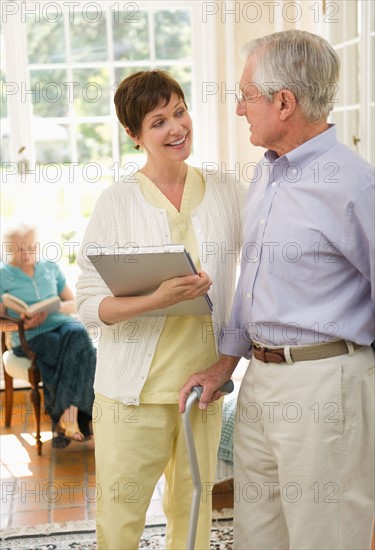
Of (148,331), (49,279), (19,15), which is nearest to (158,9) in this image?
(19,15)

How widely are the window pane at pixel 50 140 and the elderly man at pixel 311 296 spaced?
144 inches

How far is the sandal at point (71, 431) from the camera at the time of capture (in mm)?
4271

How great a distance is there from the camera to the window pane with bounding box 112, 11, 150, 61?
5.38 metres

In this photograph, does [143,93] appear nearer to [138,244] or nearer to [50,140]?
[138,244]

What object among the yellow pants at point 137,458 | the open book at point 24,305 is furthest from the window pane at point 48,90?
the yellow pants at point 137,458

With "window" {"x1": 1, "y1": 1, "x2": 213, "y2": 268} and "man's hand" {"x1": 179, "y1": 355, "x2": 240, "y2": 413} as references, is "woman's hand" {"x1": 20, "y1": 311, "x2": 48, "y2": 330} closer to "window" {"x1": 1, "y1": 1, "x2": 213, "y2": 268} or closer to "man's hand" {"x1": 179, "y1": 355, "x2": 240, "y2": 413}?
"window" {"x1": 1, "y1": 1, "x2": 213, "y2": 268}

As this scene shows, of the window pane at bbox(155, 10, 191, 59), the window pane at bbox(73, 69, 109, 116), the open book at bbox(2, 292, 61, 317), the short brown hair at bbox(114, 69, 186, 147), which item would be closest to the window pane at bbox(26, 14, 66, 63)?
the window pane at bbox(73, 69, 109, 116)

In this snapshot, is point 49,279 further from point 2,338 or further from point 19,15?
point 19,15

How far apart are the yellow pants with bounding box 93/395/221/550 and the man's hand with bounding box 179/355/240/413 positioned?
12cm

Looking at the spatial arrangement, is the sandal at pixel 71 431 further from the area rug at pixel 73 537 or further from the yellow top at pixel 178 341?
the yellow top at pixel 178 341

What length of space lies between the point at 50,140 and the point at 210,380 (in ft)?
12.0

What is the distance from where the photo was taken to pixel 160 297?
2.02m

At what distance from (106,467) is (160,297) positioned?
21.7 inches

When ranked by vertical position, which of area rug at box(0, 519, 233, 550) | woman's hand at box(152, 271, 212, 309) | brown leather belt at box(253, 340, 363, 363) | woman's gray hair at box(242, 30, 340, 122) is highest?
woman's gray hair at box(242, 30, 340, 122)
